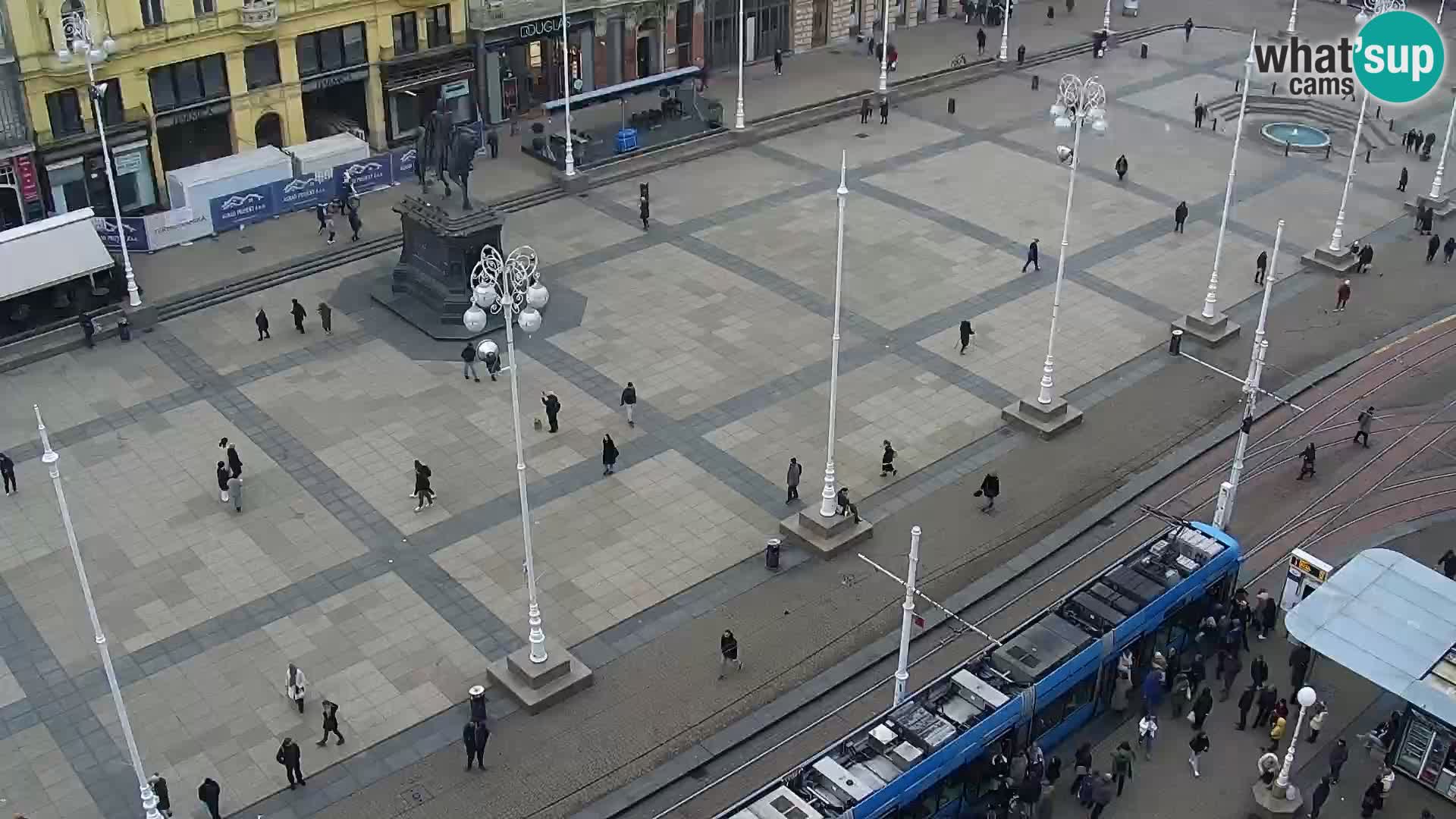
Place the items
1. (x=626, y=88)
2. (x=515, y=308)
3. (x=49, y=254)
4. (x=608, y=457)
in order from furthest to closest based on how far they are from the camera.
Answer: (x=626, y=88) → (x=49, y=254) → (x=608, y=457) → (x=515, y=308)

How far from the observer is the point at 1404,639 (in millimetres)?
30000

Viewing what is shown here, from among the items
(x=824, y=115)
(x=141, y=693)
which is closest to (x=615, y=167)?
(x=824, y=115)

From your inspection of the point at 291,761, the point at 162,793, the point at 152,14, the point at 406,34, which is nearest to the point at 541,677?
the point at 291,761

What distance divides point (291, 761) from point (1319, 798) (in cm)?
2097

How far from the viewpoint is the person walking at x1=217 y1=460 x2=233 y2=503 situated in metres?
37.7

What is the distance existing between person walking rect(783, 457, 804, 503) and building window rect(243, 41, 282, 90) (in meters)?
30.4

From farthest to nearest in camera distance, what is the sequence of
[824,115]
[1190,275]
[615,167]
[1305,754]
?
[824,115] → [615,167] → [1190,275] → [1305,754]

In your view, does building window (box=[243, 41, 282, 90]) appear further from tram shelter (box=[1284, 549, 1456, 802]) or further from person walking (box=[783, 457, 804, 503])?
tram shelter (box=[1284, 549, 1456, 802])

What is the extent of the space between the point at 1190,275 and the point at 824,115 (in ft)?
69.7

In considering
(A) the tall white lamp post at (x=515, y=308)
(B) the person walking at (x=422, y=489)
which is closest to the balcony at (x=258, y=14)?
(B) the person walking at (x=422, y=489)

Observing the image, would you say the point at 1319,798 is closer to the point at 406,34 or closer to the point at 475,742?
the point at 475,742

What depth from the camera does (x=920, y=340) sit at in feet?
154

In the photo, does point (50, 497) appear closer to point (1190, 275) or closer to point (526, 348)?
point (526, 348)

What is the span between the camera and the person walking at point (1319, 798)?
28688mm
